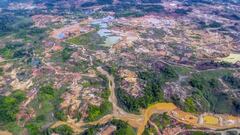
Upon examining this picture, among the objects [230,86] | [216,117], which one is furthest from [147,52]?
[216,117]

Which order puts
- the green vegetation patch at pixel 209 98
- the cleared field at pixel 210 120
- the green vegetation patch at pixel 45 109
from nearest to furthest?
1. the green vegetation patch at pixel 45 109
2. the cleared field at pixel 210 120
3. the green vegetation patch at pixel 209 98

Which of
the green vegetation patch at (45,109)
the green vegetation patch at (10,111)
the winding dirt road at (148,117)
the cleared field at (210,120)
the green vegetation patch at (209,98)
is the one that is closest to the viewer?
the green vegetation patch at (45,109)

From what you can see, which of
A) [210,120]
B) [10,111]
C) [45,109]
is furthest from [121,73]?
[10,111]

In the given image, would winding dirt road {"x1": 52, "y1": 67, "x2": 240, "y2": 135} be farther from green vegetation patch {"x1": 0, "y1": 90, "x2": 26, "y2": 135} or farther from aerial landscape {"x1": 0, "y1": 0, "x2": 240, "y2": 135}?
green vegetation patch {"x1": 0, "y1": 90, "x2": 26, "y2": 135}

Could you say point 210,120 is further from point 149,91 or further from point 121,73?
point 121,73

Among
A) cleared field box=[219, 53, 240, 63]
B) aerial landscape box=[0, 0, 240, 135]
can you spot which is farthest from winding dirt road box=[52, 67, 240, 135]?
cleared field box=[219, 53, 240, 63]

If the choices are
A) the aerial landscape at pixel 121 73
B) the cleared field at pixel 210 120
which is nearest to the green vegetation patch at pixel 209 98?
the aerial landscape at pixel 121 73

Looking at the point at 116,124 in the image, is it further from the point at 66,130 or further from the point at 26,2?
the point at 26,2

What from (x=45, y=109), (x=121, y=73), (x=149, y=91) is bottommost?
(x=45, y=109)

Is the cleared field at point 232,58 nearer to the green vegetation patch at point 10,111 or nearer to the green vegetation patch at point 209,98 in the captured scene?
the green vegetation patch at point 209,98

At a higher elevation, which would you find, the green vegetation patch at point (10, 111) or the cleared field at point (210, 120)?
the green vegetation patch at point (10, 111)
